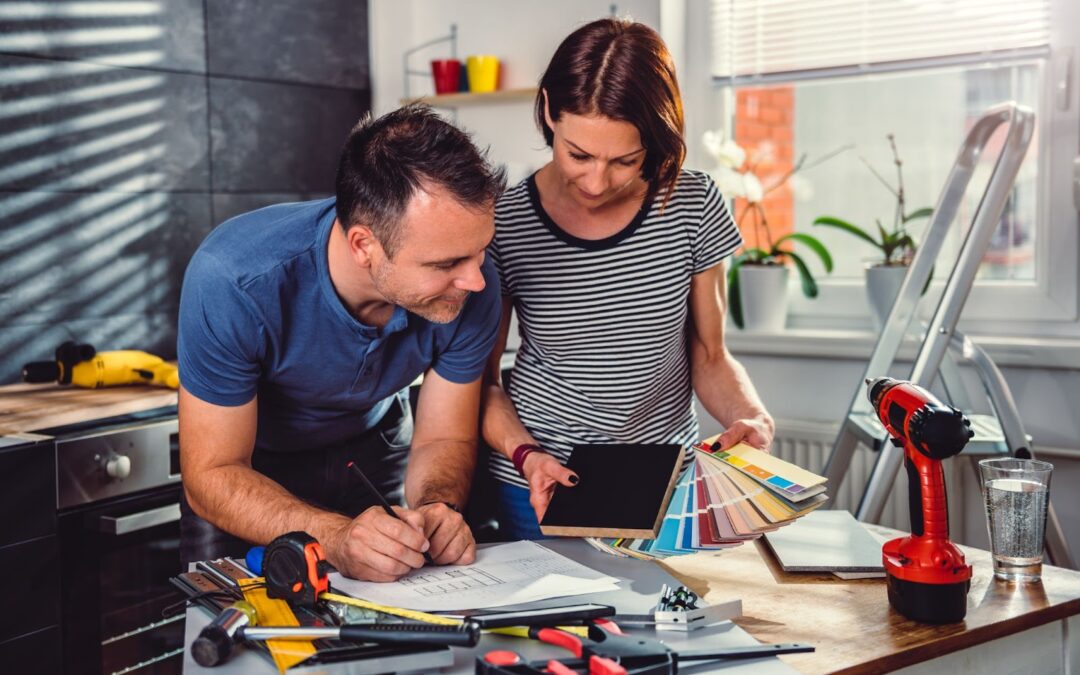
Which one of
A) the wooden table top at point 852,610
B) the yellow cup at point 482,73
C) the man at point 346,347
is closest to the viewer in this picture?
the wooden table top at point 852,610

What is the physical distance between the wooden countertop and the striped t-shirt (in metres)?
0.96

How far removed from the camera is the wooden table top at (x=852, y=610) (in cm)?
110

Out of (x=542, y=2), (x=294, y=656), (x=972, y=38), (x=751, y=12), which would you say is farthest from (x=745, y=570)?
(x=542, y=2)

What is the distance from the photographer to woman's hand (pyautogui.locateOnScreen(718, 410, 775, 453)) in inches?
58.2

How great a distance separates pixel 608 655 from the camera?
101 centimetres

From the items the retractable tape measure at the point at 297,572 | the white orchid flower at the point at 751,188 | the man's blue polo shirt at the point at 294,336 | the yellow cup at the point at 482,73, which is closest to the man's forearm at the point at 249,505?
the man's blue polo shirt at the point at 294,336

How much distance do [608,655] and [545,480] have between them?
52 cm

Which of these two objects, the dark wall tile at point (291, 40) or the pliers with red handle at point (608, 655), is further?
the dark wall tile at point (291, 40)

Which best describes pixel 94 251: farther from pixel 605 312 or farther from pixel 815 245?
pixel 815 245

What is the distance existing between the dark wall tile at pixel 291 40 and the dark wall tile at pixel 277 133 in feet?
0.14

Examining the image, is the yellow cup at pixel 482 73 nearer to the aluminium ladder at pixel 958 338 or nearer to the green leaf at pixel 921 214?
the green leaf at pixel 921 214

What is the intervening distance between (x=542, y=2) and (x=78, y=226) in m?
1.45

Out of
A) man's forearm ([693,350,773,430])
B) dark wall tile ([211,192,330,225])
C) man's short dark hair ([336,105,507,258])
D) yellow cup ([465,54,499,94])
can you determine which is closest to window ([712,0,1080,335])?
yellow cup ([465,54,499,94])

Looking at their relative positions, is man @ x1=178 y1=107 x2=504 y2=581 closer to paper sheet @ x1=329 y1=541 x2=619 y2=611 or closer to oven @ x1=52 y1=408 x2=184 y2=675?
paper sheet @ x1=329 y1=541 x2=619 y2=611
